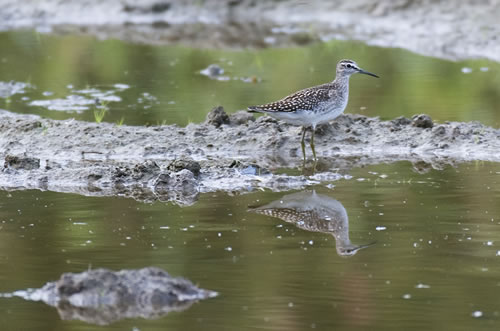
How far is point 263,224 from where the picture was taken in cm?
888

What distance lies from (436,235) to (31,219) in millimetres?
3437

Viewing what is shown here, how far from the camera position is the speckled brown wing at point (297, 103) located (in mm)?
11633

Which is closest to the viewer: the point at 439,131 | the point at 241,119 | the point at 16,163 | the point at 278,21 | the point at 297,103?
the point at 16,163

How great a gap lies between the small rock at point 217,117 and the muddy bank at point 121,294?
5894 millimetres

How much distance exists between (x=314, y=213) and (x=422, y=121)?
348 centimetres

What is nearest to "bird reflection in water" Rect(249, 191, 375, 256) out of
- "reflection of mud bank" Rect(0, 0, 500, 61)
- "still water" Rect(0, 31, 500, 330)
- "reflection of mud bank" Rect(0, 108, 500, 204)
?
"still water" Rect(0, 31, 500, 330)

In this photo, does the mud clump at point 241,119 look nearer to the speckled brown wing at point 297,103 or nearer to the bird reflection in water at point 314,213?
the speckled brown wing at point 297,103

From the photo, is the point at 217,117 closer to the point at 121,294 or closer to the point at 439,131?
the point at 439,131

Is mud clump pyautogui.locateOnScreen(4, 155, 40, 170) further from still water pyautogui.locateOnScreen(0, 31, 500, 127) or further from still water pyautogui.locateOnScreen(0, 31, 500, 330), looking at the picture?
still water pyautogui.locateOnScreen(0, 31, 500, 127)

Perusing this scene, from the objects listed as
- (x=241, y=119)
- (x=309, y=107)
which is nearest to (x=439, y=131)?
(x=309, y=107)

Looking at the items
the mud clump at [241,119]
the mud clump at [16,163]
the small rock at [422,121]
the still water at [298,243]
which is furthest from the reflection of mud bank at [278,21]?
the mud clump at [16,163]

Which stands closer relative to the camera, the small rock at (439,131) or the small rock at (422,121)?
the small rock at (439,131)

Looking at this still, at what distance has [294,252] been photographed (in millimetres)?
7961

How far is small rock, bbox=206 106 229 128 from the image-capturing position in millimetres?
12664
